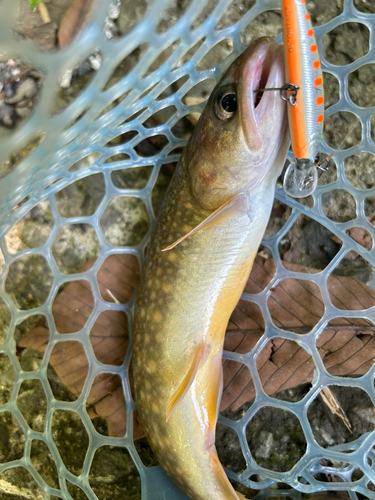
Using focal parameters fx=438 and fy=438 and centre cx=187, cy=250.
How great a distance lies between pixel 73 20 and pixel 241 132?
2.02 ft

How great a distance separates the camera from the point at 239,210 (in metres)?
1.63

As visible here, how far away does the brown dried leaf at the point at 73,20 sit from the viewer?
3.92 ft

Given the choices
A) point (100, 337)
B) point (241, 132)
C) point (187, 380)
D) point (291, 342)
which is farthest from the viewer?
point (100, 337)

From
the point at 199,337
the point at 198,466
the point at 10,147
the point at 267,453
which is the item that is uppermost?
the point at 10,147

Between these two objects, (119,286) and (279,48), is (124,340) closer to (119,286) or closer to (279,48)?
(119,286)

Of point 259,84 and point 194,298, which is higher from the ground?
point 259,84

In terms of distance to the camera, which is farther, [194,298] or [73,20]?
[194,298]

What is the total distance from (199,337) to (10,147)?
993 millimetres

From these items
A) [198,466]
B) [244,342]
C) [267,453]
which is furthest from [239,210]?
[267,453]

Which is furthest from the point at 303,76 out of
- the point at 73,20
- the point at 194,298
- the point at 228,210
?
the point at 194,298

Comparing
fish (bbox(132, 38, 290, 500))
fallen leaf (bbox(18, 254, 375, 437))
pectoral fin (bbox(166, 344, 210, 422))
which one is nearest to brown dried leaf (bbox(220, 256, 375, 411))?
fallen leaf (bbox(18, 254, 375, 437))

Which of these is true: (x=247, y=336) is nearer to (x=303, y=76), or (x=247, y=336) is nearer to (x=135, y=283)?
(x=135, y=283)

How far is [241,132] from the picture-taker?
4.77ft

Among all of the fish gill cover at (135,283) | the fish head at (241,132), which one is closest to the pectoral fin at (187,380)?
the fish gill cover at (135,283)
